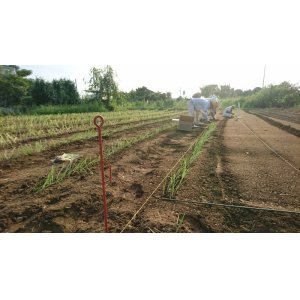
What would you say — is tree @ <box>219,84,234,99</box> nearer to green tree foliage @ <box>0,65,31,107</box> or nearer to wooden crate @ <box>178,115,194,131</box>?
green tree foliage @ <box>0,65,31,107</box>

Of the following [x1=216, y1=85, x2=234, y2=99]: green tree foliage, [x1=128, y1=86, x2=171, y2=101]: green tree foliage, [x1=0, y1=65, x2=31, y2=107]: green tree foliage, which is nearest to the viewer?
[x1=0, y1=65, x2=31, y2=107]: green tree foliage

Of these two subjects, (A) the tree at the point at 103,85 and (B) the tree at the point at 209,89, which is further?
(B) the tree at the point at 209,89

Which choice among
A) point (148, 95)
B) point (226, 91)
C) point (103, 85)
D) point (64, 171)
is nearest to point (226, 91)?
point (226, 91)

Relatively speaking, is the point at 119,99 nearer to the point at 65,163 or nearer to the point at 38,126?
the point at 38,126

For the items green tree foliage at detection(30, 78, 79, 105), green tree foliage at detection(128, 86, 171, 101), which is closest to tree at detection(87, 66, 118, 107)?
green tree foliage at detection(30, 78, 79, 105)

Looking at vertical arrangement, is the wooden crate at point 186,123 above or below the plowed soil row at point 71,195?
above

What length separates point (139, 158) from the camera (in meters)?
4.48

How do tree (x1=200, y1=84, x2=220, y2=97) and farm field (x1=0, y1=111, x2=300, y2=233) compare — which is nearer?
farm field (x1=0, y1=111, x2=300, y2=233)

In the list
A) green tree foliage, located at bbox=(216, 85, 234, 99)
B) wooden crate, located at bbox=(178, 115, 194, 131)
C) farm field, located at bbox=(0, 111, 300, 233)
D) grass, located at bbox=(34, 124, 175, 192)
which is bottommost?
farm field, located at bbox=(0, 111, 300, 233)

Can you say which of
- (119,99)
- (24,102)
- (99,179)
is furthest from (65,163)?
(119,99)

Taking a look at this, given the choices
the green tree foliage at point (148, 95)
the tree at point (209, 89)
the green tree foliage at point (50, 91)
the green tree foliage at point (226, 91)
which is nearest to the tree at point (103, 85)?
the green tree foliage at point (50, 91)

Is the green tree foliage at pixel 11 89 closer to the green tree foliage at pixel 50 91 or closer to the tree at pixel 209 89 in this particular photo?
the green tree foliage at pixel 50 91

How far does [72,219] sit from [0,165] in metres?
2.26

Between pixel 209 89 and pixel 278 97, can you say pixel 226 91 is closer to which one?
pixel 209 89
